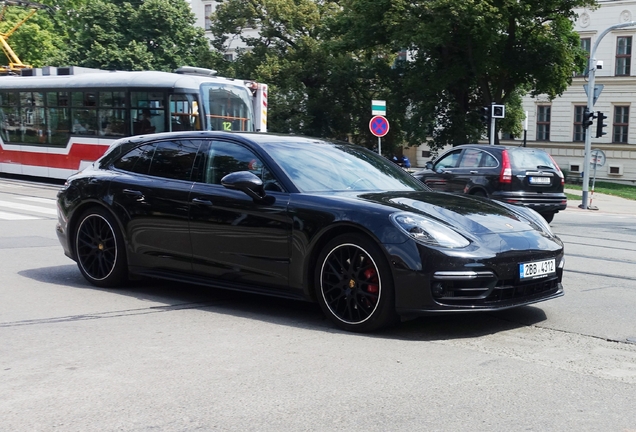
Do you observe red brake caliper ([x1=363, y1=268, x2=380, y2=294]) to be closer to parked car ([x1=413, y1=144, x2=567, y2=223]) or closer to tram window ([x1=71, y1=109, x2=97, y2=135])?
parked car ([x1=413, y1=144, x2=567, y2=223])

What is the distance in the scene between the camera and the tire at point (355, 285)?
19.4 feet

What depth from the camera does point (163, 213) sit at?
7324mm

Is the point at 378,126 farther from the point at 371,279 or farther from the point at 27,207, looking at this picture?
the point at 371,279

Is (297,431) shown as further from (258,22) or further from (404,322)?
(258,22)

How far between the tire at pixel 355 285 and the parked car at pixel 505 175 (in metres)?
10.6

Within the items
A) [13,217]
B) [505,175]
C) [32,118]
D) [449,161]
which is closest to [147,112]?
[32,118]

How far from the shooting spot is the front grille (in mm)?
5812

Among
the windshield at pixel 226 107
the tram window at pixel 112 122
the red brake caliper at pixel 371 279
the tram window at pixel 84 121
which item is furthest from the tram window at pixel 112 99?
the red brake caliper at pixel 371 279

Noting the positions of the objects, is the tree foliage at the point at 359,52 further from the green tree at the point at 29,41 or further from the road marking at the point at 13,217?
the road marking at the point at 13,217

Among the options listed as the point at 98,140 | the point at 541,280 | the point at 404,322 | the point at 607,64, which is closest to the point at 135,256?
the point at 404,322

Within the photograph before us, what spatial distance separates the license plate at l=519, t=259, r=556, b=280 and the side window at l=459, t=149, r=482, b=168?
35.1ft

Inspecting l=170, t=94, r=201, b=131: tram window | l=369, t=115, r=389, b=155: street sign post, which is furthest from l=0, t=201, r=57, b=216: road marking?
l=369, t=115, r=389, b=155: street sign post

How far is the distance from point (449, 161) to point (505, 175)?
1.41 metres

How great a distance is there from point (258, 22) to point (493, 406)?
1765 inches
